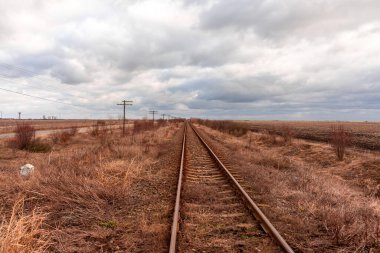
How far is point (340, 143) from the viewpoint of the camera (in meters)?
16.5

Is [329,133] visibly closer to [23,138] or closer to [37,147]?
[37,147]

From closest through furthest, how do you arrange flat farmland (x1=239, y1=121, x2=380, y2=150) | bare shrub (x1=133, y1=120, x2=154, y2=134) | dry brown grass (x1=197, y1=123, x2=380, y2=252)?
dry brown grass (x1=197, y1=123, x2=380, y2=252)
flat farmland (x1=239, y1=121, x2=380, y2=150)
bare shrub (x1=133, y1=120, x2=154, y2=134)

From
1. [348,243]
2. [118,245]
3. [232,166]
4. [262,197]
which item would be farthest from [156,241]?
[232,166]

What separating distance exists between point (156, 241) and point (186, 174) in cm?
598

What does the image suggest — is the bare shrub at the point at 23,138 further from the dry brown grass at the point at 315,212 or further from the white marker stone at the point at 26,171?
the dry brown grass at the point at 315,212

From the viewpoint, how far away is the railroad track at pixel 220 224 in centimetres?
463

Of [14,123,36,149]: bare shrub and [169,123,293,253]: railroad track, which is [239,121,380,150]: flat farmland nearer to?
[169,123,293,253]: railroad track

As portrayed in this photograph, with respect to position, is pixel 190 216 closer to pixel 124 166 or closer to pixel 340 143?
pixel 124 166

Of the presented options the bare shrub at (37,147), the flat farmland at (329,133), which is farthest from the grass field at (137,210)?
the flat farmland at (329,133)

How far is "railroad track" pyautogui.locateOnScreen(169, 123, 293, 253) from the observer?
15.2 feet

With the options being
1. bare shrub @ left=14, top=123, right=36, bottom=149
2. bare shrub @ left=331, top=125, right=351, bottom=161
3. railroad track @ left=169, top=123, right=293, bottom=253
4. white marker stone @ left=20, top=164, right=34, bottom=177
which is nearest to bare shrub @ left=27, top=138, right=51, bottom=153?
bare shrub @ left=14, top=123, right=36, bottom=149

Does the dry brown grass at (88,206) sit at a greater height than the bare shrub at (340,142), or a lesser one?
lesser

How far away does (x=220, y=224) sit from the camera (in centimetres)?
566

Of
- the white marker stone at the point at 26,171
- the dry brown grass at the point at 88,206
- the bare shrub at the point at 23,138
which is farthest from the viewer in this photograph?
the bare shrub at the point at 23,138
